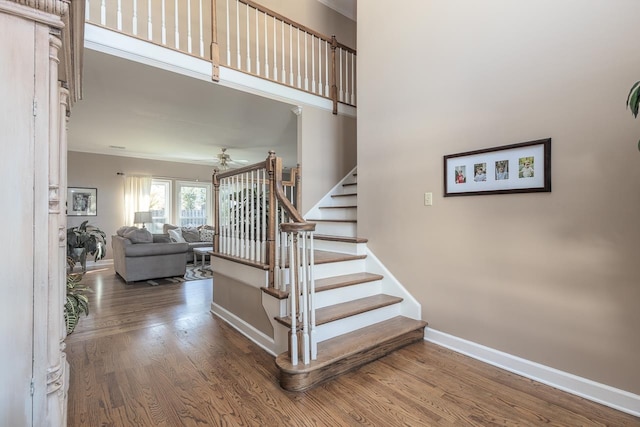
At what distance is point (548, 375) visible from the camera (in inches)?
78.4

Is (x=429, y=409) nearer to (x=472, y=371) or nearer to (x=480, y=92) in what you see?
(x=472, y=371)

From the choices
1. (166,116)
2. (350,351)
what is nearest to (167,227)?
(166,116)

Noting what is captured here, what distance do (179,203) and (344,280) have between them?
6.78 meters

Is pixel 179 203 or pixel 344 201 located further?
pixel 179 203

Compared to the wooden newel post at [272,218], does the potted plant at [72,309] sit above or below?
below

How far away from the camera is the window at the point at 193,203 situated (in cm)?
825

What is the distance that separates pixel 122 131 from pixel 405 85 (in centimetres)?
486

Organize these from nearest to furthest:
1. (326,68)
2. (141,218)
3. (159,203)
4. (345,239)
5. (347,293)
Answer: (347,293)
(345,239)
(326,68)
(141,218)
(159,203)

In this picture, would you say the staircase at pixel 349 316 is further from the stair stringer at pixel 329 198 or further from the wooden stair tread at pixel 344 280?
the stair stringer at pixel 329 198

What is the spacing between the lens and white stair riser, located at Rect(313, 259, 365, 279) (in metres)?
2.82

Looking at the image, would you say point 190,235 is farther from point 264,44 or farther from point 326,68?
point 326,68

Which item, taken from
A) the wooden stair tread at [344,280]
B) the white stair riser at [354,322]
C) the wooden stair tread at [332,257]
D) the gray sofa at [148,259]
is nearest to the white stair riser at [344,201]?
the wooden stair tread at [332,257]

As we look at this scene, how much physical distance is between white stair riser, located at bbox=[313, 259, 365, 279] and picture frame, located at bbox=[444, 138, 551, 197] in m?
1.11

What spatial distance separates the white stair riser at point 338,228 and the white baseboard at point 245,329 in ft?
4.80
